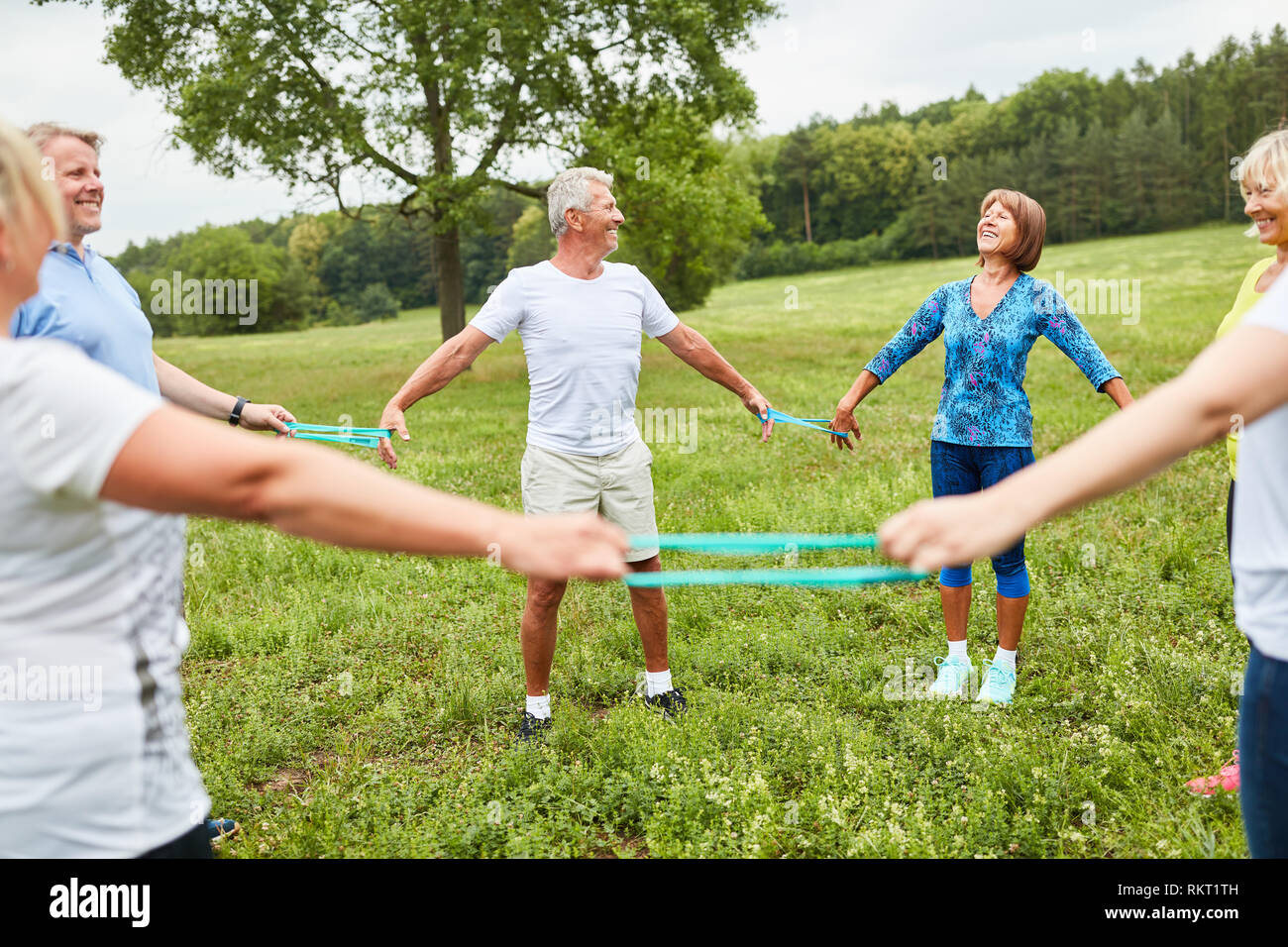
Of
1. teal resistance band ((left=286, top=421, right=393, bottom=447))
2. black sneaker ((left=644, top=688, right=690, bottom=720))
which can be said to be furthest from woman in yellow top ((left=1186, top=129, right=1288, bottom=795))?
teal resistance band ((left=286, top=421, right=393, bottom=447))

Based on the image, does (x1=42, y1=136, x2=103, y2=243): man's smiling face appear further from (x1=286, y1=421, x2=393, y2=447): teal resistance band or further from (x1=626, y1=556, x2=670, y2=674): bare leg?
(x1=626, y1=556, x2=670, y2=674): bare leg

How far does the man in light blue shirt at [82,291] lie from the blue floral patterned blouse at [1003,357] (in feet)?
12.4

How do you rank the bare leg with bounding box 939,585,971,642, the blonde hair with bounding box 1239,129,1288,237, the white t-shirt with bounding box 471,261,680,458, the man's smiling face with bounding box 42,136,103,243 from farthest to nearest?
the bare leg with bounding box 939,585,971,642 → the white t-shirt with bounding box 471,261,680,458 → the man's smiling face with bounding box 42,136,103,243 → the blonde hair with bounding box 1239,129,1288,237

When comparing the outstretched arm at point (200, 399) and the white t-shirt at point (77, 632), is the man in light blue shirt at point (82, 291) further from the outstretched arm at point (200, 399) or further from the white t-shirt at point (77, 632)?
the white t-shirt at point (77, 632)

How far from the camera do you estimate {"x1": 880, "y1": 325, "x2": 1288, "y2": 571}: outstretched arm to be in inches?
57.4

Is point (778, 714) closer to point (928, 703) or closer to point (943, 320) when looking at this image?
point (928, 703)

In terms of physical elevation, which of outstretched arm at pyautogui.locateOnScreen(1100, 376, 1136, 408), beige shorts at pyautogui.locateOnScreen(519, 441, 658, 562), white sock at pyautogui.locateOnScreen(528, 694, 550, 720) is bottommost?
white sock at pyautogui.locateOnScreen(528, 694, 550, 720)

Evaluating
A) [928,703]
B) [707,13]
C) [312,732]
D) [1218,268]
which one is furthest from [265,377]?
[1218,268]

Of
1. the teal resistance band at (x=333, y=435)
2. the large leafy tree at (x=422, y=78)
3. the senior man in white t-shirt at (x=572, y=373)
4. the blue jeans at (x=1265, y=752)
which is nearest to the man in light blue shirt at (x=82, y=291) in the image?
the teal resistance band at (x=333, y=435)

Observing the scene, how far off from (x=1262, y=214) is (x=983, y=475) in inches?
72.6

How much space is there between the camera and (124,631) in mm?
1640
